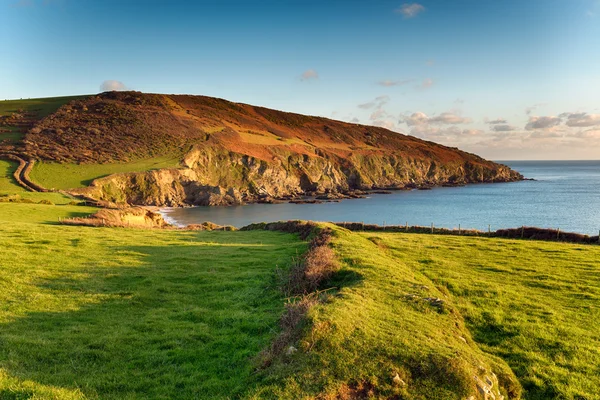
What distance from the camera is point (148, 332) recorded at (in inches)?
514

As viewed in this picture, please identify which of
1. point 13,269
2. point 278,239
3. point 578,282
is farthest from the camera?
point 278,239

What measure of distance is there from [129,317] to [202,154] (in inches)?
4230

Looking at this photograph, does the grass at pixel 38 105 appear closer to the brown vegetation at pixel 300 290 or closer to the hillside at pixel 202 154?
the hillside at pixel 202 154

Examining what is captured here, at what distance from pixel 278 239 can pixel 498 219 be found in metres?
66.6

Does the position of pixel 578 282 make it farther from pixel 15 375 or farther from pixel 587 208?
pixel 587 208

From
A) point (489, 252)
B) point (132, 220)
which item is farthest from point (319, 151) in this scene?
point (489, 252)

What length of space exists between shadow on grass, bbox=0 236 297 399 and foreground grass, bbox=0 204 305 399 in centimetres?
4

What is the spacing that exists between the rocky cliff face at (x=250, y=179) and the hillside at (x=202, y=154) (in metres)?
0.33

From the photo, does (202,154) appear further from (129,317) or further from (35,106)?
(129,317)

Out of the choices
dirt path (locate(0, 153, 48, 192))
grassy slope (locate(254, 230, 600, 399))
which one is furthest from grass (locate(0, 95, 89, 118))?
grassy slope (locate(254, 230, 600, 399))

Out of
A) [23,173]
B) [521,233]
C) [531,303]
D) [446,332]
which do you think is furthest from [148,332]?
[23,173]

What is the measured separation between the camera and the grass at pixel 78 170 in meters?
81.4

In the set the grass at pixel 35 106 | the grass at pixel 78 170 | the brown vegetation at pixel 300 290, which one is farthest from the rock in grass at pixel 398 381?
the grass at pixel 35 106

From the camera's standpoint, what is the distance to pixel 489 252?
2873 centimetres
